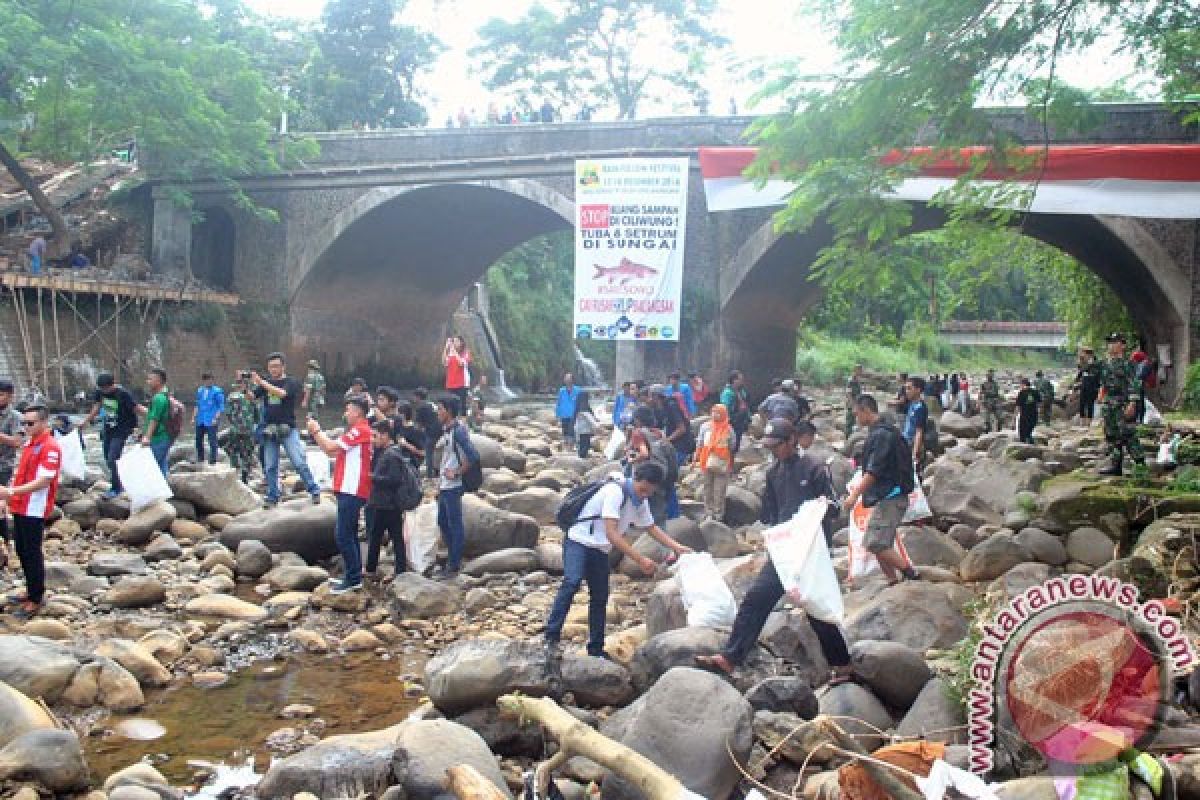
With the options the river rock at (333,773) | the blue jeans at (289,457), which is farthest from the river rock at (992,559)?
Answer: the blue jeans at (289,457)

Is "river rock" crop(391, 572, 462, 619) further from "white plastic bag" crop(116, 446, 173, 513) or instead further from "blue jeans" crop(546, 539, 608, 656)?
"white plastic bag" crop(116, 446, 173, 513)

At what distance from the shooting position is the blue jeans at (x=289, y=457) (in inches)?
374

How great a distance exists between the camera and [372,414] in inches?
348

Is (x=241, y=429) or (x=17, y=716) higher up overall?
(x=241, y=429)

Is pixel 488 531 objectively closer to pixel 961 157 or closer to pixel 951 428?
pixel 961 157

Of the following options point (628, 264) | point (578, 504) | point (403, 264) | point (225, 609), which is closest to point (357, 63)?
point (403, 264)

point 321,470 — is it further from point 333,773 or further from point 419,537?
point 333,773

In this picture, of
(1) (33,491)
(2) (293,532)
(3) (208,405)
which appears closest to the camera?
(1) (33,491)

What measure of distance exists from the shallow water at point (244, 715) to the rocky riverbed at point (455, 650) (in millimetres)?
16

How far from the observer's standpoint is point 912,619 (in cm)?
542

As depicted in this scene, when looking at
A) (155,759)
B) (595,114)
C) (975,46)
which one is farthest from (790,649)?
(595,114)

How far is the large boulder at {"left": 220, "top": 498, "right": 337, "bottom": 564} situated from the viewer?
822 cm

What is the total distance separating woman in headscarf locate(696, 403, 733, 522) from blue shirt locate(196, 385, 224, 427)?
6141 millimetres

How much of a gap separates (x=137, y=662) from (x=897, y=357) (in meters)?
39.2
